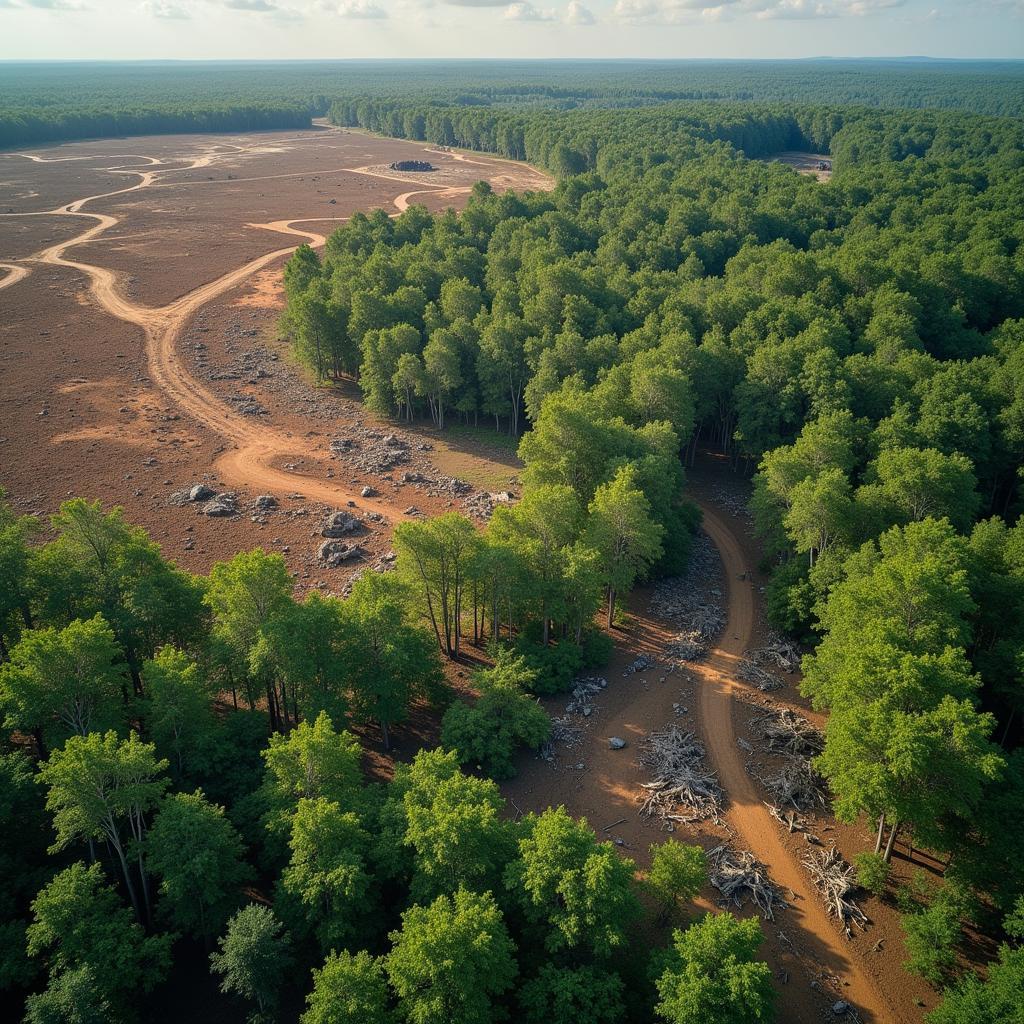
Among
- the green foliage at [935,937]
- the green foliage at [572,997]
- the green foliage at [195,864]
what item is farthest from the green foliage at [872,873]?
the green foliage at [195,864]

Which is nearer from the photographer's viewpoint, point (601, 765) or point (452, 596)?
point (601, 765)

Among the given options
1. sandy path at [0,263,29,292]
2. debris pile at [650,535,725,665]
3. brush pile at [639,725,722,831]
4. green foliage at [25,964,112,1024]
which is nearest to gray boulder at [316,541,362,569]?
debris pile at [650,535,725,665]

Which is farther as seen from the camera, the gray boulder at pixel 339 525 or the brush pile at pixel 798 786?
the gray boulder at pixel 339 525

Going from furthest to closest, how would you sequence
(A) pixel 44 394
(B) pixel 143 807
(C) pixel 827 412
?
(A) pixel 44 394
(C) pixel 827 412
(B) pixel 143 807

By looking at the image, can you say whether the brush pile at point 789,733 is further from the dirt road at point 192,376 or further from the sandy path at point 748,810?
the dirt road at point 192,376

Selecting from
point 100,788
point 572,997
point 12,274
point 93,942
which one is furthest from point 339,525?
point 12,274

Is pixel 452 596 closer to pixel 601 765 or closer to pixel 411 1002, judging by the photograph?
pixel 601 765

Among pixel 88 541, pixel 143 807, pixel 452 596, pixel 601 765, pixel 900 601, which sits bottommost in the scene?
pixel 601 765

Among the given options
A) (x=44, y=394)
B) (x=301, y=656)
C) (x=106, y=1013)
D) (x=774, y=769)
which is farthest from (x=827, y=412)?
(x=44, y=394)
